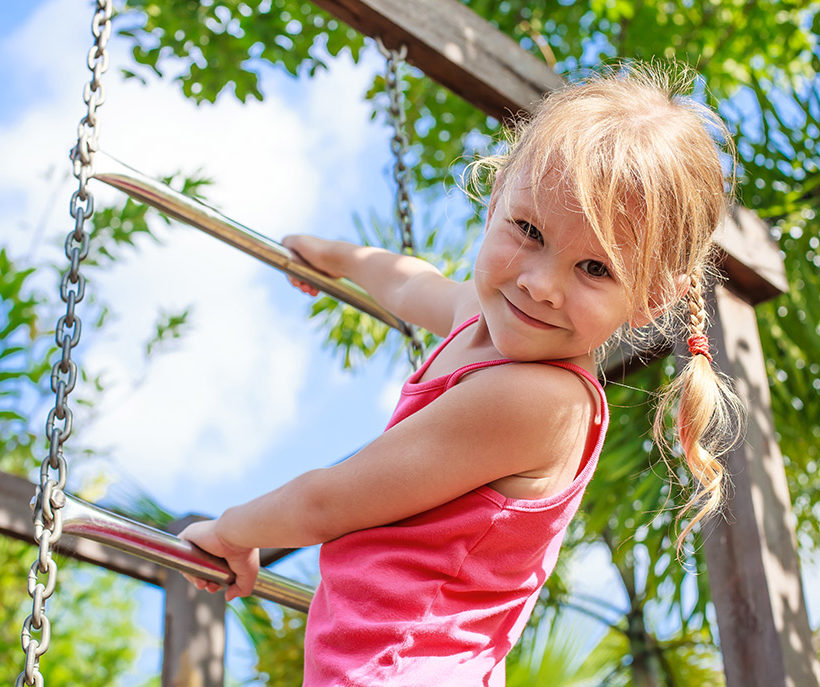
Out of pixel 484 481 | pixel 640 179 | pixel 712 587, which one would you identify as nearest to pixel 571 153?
pixel 640 179

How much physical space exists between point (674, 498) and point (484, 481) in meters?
2.18

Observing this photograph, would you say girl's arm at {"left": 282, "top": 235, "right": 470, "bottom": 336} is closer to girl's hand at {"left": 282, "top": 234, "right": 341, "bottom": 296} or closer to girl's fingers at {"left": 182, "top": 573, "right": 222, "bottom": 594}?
girl's hand at {"left": 282, "top": 234, "right": 341, "bottom": 296}

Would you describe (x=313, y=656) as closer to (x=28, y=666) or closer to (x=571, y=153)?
(x=28, y=666)

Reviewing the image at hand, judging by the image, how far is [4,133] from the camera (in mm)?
5656

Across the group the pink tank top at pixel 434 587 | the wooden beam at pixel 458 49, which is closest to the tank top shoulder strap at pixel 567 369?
the pink tank top at pixel 434 587

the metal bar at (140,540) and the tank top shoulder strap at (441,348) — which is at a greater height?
the tank top shoulder strap at (441,348)

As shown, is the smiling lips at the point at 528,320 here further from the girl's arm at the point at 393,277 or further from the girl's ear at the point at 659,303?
the girl's arm at the point at 393,277

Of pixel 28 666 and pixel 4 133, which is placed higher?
pixel 4 133

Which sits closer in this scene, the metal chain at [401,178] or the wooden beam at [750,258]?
the metal chain at [401,178]

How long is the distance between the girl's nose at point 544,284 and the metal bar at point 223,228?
683 mm

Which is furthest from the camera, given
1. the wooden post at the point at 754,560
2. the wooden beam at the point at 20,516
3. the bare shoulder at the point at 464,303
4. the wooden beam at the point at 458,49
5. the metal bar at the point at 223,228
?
the wooden beam at the point at 20,516

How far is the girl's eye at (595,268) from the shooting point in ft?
3.55

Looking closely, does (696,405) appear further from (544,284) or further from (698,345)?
(544,284)

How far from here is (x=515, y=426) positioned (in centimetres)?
107
